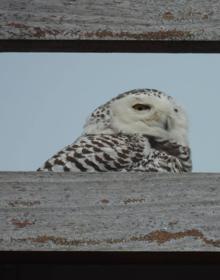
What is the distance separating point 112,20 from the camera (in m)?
0.90

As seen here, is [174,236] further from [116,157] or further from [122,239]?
[116,157]

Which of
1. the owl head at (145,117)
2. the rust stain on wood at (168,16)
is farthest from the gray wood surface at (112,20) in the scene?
the owl head at (145,117)

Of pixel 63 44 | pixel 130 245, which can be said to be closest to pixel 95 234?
pixel 130 245

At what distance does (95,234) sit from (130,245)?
42mm

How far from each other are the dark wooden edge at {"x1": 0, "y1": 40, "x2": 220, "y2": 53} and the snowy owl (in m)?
1.76

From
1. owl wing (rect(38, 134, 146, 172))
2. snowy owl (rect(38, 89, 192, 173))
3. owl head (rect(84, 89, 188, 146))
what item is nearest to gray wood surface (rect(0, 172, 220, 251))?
owl wing (rect(38, 134, 146, 172))

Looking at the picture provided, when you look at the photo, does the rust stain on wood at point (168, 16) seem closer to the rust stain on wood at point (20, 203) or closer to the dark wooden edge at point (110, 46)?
the dark wooden edge at point (110, 46)

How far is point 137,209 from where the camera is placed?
77 centimetres

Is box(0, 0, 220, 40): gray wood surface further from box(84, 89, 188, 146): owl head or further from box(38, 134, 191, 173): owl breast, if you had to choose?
box(84, 89, 188, 146): owl head

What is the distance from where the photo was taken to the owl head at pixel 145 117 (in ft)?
11.0

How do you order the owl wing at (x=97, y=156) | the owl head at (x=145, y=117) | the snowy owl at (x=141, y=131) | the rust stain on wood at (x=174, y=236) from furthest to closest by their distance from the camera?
the owl head at (x=145, y=117)
the snowy owl at (x=141, y=131)
the owl wing at (x=97, y=156)
the rust stain on wood at (x=174, y=236)
